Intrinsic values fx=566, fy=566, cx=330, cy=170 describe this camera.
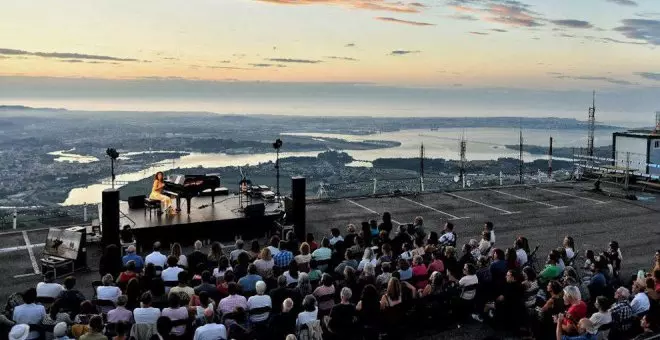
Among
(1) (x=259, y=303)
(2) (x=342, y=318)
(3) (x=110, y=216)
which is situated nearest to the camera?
(2) (x=342, y=318)

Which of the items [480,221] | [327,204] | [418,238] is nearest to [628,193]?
[480,221]

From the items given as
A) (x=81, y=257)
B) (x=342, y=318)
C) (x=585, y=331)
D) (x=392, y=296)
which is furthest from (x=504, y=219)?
(x=81, y=257)

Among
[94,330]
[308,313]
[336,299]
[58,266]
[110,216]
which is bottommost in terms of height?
[58,266]

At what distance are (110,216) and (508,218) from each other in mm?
12348

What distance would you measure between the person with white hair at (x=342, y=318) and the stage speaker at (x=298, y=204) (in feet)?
25.8

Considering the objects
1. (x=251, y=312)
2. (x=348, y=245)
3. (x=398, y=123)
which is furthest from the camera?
(x=398, y=123)

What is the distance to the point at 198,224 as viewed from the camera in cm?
1509

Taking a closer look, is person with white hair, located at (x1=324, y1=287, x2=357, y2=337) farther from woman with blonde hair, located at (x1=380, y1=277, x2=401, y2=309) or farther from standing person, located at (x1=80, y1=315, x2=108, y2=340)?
standing person, located at (x1=80, y1=315, x2=108, y2=340)

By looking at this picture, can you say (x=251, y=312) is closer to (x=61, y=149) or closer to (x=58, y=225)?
(x=58, y=225)

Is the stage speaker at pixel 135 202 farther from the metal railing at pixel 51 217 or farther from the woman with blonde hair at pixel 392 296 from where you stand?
the woman with blonde hair at pixel 392 296

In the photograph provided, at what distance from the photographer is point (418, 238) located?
10703mm

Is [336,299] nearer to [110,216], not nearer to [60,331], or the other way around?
[60,331]

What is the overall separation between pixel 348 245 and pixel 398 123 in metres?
125

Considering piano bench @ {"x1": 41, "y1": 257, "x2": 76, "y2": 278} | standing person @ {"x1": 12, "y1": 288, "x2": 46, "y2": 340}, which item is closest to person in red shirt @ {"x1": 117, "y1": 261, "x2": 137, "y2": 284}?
A: standing person @ {"x1": 12, "y1": 288, "x2": 46, "y2": 340}
